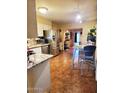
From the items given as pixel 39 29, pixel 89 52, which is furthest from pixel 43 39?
pixel 89 52

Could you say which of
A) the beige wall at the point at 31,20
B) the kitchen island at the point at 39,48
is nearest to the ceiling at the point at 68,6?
the kitchen island at the point at 39,48

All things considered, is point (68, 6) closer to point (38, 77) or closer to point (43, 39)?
point (43, 39)

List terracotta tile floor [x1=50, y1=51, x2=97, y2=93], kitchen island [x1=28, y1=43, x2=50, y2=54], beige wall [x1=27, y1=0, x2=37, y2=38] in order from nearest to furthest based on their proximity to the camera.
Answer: beige wall [x1=27, y1=0, x2=37, y2=38], terracotta tile floor [x1=50, y1=51, x2=97, y2=93], kitchen island [x1=28, y1=43, x2=50, y2=54]

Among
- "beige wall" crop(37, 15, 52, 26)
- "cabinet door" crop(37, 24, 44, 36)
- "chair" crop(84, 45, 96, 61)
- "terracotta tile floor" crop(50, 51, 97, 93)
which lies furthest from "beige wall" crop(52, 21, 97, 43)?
"terracotta tile floor" crop(50, 51, 97, 93)

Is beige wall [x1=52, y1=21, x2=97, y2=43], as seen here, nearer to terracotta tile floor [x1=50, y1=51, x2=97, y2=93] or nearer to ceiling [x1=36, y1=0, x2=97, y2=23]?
ceiling [x1=36, y1=0, x2=97, y2=23]

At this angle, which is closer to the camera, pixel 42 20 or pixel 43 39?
pixel 43 39

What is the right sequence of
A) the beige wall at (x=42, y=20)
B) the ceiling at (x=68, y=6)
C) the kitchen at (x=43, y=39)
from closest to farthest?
the kitchen at (x=43, y=39) → the ceiling at (x=68, y=6) → the beige wall at (x=42, y=20)

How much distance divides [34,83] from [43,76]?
0.75 ft

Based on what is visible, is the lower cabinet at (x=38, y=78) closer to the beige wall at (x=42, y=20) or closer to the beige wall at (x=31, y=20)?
the beige wall at (x=31, y=20)
